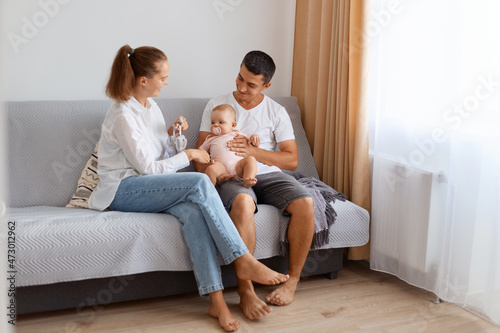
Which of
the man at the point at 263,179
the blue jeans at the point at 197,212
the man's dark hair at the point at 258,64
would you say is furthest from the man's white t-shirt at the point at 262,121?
the blue jeans at the point at 197,212

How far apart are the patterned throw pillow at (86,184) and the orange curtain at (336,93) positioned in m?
1.23

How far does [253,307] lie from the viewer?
7.05 feet

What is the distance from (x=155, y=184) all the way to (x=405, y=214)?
1166mm

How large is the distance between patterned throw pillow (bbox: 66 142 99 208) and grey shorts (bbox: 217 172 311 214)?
1.95ft

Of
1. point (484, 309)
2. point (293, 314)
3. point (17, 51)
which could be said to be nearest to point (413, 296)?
point (484, 309)

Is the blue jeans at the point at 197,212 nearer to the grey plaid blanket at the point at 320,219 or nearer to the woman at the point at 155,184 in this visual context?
the woman at the point at 155,184

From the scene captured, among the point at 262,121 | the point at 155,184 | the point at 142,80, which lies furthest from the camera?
the point at 262,121

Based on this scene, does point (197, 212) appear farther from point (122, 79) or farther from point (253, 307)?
point (122, 79)

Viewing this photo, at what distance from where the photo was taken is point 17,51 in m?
2.74

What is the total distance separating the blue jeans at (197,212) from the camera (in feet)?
6.98

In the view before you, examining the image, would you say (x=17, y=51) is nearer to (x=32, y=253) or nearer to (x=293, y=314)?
(x=32, y=253)

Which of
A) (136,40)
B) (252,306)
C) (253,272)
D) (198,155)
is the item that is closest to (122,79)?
(198,155)

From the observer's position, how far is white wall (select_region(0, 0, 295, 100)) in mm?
2752

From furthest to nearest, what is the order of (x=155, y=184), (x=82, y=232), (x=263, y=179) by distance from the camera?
(x=263, y=179) → (x=155, y=184) → (x=82, y=232)
